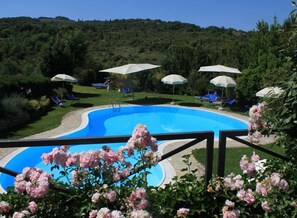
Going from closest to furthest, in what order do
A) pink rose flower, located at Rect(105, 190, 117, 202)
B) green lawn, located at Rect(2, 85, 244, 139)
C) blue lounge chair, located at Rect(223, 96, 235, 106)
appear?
pink rose flower, located at Rect(105, 190, 117, 202) < green lawn, located at Rect(2, 85, 244, 139) < blue lounge chair, located at Rect(223, 96, 235, 106)

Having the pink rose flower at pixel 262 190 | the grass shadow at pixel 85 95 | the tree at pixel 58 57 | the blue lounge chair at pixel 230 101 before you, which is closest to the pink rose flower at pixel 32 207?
the pink rose flower at pixel 262 190

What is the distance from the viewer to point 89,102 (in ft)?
65.2

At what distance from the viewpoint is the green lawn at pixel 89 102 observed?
41.7ft

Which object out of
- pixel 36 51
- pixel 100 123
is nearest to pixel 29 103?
pixel 100 123

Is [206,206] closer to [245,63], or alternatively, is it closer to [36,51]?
[245,63]

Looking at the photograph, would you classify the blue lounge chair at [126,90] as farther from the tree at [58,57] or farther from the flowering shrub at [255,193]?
the flowering shrub at [255,193]

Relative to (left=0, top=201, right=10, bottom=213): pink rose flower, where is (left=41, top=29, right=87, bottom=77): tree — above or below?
above

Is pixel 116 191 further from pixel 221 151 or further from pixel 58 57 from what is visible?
pixel 58 57

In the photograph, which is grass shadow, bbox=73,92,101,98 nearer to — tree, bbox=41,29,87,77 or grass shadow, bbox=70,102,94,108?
tree, bbox=41,29,87,77

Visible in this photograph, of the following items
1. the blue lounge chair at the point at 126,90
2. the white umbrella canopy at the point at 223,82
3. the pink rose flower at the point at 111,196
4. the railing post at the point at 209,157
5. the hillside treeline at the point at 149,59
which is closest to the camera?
the pink rose flower at the point at 111,196

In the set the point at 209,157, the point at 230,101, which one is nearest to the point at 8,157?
the point at 209,157

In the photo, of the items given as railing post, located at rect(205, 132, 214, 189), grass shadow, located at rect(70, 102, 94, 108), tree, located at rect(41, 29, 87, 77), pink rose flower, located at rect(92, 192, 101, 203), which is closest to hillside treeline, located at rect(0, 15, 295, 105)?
tree, located at rect(41, 29, 87, 77)

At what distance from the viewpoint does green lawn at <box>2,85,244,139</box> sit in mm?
12698

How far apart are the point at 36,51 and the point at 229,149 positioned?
34825 mm
